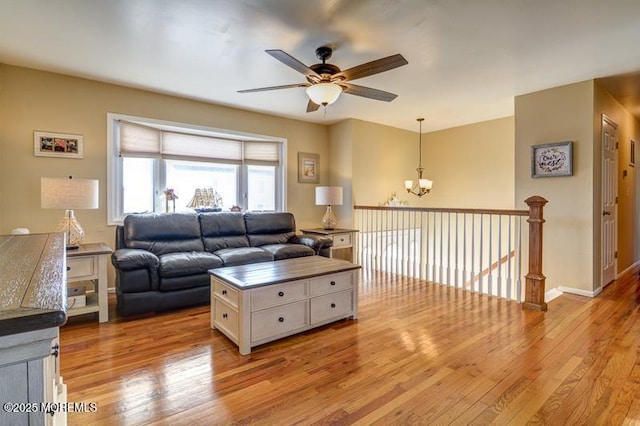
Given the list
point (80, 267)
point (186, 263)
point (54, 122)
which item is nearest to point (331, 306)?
point (186, 263)

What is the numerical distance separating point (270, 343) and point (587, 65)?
3.99 m

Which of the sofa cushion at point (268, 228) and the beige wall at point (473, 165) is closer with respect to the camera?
the sofa cushion at point (268, 228)

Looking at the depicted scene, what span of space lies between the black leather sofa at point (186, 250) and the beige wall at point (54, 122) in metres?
0.65

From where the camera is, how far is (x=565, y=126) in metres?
3.78

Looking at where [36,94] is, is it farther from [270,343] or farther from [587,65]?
[587,65]

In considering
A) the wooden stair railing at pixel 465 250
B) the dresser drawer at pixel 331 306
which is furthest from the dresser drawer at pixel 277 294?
the wooden stair railing at pixel 465 250

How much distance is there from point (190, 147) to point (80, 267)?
7.03 feet

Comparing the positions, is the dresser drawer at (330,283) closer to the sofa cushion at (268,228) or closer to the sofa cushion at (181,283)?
the sofa cushion at (181,283)

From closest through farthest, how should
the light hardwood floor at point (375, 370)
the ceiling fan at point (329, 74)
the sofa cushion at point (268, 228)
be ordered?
the light hardwood floor at point (375, 370), the ceiling fan at point (329, 74), the sofa cushion at point (268, 228)

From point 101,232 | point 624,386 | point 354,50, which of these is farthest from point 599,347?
point 101,232

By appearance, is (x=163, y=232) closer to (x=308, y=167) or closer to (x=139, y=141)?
(x=139, y=141)

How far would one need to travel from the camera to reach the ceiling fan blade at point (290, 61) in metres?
2.23

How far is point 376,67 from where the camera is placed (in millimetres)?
2375

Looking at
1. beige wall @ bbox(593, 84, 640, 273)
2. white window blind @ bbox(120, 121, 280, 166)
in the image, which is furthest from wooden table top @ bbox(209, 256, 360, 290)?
beige wall @ bbox(593, 84, 640, 273)
